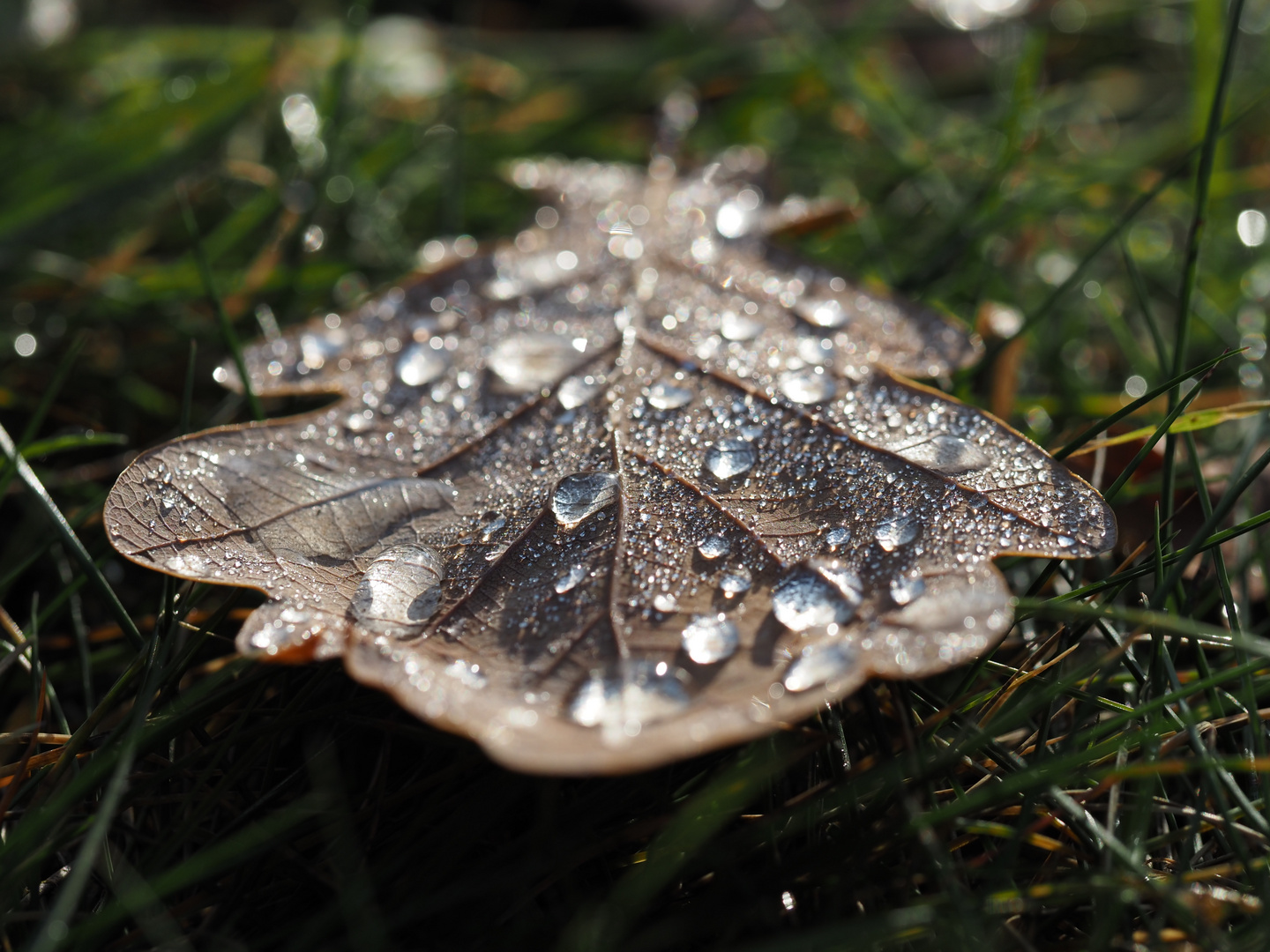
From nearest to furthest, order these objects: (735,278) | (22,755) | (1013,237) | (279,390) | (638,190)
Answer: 1. (22,755)
2. (279,390)
3. (735,278)
4. (638,190)
5. (1013,237)

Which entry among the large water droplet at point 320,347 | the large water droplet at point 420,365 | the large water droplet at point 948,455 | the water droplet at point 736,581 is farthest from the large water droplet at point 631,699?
the large water droplet at point 320,347

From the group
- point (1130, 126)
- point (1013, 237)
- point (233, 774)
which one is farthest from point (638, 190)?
→ point (1130, 126)

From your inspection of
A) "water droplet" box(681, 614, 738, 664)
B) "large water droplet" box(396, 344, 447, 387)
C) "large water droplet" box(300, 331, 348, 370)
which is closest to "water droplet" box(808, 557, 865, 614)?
"water droplet" box(681, 614, 738, 664)

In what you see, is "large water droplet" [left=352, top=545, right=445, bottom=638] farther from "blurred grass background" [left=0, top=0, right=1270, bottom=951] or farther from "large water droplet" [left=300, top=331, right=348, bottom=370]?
"large water droplet" [left=300, top=331, right=348, bottom=370]

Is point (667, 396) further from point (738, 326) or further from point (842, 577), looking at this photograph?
point (842, 577)

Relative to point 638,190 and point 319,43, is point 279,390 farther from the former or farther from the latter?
point 319,43

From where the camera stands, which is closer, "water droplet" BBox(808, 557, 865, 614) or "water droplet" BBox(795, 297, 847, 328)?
"water droplet" BBox(808, 557, 865, 614)
